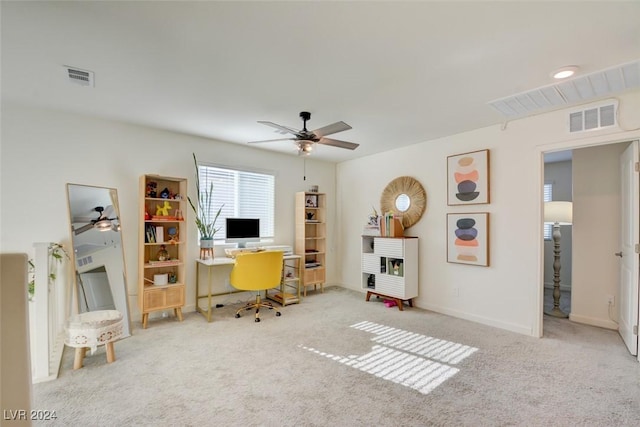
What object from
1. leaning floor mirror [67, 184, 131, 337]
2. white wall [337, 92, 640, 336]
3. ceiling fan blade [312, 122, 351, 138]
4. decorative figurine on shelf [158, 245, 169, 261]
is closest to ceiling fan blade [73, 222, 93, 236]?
leaning floor mirror [67, 184, 131, 337]

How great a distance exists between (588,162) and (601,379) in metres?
2.73

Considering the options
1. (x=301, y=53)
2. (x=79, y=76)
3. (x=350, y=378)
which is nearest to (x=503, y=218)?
(x=350, y=378)

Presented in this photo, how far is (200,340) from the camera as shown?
313cm

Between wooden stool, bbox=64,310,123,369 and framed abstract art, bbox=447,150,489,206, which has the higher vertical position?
framed abstract art, bbox=447,150,489,206

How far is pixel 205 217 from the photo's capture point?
4.31 metres

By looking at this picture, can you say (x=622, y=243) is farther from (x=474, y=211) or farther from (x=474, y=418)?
(x=474, y=418)

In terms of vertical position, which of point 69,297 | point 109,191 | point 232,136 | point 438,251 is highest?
point 232,136

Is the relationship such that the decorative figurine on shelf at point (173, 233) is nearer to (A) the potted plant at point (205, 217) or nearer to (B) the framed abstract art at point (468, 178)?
(A) the potted plant at point (205, 217)

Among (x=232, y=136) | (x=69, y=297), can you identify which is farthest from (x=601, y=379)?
(x=69, y=297)

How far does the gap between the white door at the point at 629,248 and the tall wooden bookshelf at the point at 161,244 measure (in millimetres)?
4831

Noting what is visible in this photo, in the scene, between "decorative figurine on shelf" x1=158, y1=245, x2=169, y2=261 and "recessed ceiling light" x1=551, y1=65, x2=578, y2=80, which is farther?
"decorative figurine on shelf" x1=158, y1=245, x2=169, y2=261

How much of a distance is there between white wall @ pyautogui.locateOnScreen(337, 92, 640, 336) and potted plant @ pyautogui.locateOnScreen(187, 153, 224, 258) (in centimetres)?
303

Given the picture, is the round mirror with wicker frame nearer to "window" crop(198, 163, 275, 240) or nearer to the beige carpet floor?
the beige carpet floor

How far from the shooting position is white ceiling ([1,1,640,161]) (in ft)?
5.66
